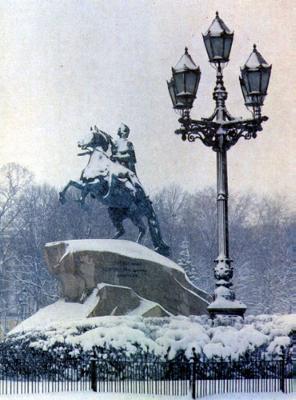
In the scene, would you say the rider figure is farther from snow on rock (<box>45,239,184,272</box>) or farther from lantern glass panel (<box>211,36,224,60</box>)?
lantern glass panel (<box>211,36,224,60</box>)

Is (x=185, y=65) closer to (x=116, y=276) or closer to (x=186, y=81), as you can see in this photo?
(x=186, y=81)

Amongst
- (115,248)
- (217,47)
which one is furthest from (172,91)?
(115,248)

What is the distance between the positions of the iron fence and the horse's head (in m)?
9.68

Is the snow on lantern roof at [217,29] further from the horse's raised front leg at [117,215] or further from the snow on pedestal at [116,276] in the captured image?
the horse's raised front leg at [117,215]

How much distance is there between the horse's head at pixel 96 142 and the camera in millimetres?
25281

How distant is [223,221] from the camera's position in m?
15.9

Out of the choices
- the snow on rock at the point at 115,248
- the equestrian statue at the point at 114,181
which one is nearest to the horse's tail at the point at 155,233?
the equestrian statue at the point at 114,181

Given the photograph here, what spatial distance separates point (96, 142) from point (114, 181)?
1459 millimetres

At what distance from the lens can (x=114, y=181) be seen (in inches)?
968

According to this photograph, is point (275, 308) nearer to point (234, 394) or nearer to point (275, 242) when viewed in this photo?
point (275, 242)

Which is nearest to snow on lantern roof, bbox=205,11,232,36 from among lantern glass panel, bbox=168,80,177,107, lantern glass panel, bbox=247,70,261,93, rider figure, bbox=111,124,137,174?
lantern glass panel, bbox=247,70,261,93

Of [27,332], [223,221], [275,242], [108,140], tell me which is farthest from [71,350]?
[275,242]

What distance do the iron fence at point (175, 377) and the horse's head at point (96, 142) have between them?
9.68 meters

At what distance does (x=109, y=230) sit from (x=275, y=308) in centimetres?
1225
